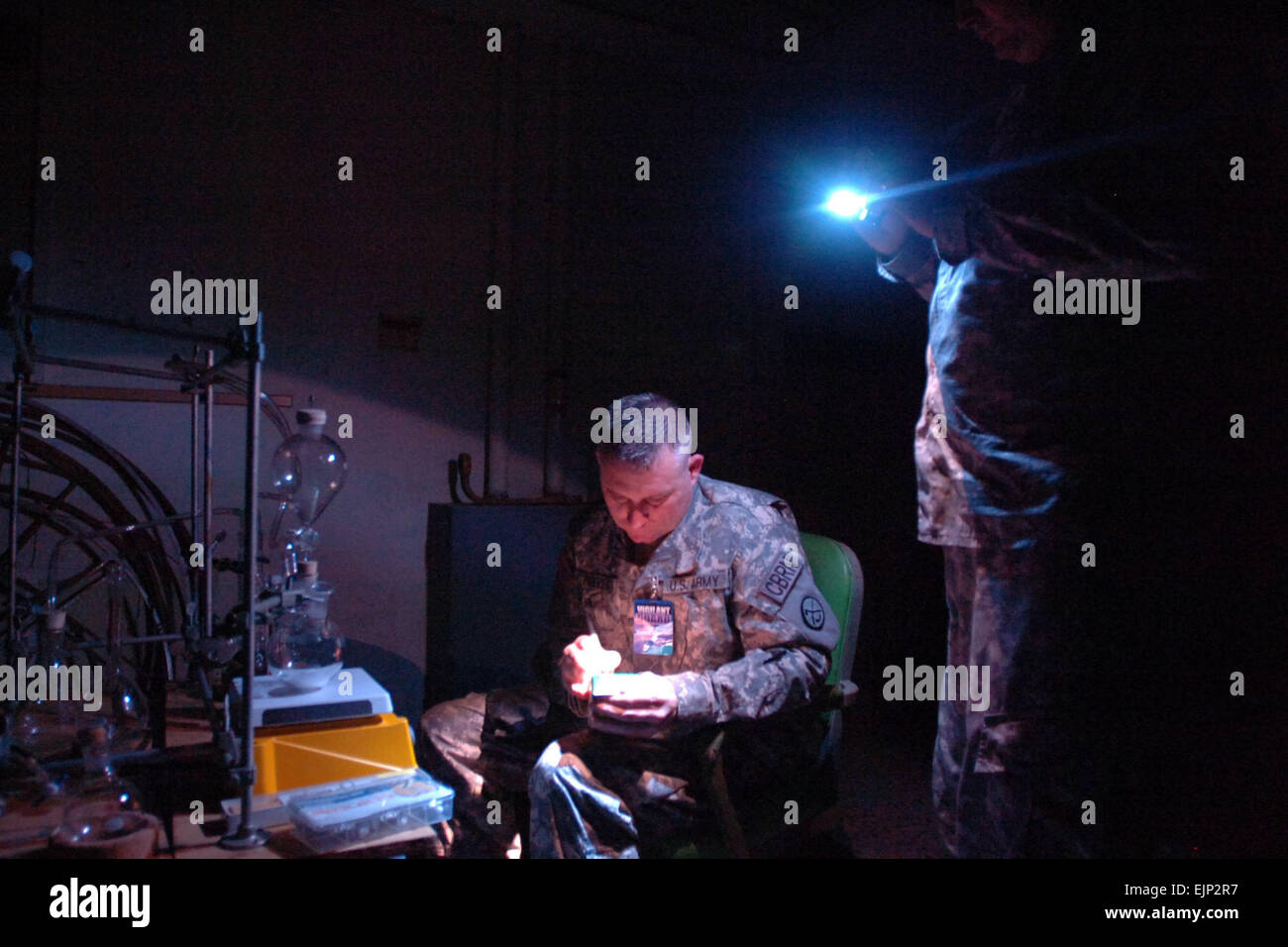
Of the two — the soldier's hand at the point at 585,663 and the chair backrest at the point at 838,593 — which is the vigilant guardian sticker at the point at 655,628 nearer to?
the soldier's hand at the point at 585,663

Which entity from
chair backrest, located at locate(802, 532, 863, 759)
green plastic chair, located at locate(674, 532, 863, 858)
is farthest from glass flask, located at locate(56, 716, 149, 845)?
chair backrest, located at locate(802, 532, 863, 759)

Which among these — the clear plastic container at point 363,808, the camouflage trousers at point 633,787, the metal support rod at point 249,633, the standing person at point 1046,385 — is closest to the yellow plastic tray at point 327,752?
the clear plastic container at point 363,808

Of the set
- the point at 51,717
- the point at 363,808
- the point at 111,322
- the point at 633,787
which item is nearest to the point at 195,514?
the point at 51,717

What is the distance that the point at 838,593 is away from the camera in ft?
6.50

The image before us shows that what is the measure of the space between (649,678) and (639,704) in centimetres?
6

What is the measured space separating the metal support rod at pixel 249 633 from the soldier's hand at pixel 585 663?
65 centimetres

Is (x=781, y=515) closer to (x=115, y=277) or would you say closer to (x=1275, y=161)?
(x=1275, y=161)

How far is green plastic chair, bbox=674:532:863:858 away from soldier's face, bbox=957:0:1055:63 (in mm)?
1148

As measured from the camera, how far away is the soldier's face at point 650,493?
6.17 ft

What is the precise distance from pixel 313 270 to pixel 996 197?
103 inches

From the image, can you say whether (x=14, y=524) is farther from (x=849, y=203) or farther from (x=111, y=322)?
(x=849, y=203)

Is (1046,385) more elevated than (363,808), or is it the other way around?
(1046,385)

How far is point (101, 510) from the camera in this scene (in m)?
2.80
